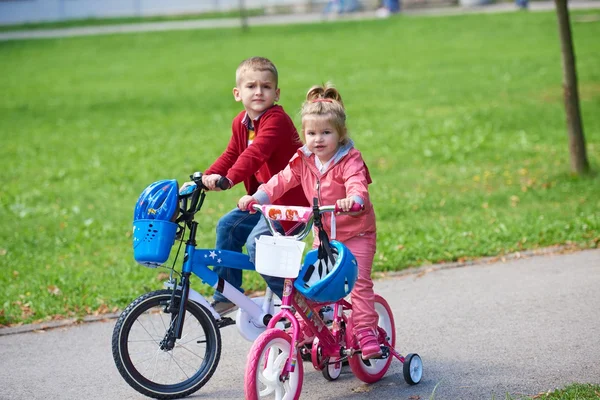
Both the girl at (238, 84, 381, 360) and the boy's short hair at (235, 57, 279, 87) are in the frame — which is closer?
the girl at (238, 84, 381, 360)

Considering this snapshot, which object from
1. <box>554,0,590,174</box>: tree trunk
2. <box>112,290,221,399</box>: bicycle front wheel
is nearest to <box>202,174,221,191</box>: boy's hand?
<box>112,290,221,399</box>: bicycle front wheel

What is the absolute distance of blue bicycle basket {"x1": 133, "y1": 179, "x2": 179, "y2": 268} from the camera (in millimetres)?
4656

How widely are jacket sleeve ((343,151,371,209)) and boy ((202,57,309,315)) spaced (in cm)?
55

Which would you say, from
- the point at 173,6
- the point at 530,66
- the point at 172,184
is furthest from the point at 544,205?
the point at 173,6

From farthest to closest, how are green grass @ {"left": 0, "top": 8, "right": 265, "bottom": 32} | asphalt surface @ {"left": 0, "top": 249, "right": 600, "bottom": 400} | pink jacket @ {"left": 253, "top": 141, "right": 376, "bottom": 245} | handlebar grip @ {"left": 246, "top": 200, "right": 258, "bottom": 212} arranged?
green grass @ {"left": 0, "top": 8, "right": 265, "bottom": 32} < asphalt surface @ {"left": 0, "top": 249, "right": 600, "bottom": 400} < pink jacket @ {"left": 253, "top": 141, "right": 376, "bottom": 245} < handlebar grip @ {"left": 246, "top": 200, "right": 258, "bottom": 212}

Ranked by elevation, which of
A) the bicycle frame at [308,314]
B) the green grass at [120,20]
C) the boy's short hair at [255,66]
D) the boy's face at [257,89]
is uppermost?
the green grass at [120,20]

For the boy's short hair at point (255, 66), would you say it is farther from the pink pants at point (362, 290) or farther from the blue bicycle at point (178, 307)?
the pink pants at point (362, 290)

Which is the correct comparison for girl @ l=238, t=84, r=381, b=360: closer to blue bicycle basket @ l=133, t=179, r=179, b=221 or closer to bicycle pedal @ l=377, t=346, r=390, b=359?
bicycle pedal @ l=377, t=346, r=390, b=359

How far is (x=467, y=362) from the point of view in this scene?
5.49 m

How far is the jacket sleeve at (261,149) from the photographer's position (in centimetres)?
509

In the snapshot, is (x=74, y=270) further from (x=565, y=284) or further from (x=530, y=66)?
(x=530, y=66)

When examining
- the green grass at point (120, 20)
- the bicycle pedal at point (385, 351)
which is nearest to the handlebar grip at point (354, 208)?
the bicycle pedal at point (385, 351)

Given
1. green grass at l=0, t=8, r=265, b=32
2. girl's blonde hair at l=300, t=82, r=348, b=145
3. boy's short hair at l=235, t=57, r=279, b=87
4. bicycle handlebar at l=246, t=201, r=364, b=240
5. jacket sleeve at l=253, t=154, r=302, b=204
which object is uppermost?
green grass at l=0, t=8, r=265, b=32

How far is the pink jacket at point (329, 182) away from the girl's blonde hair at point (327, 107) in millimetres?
132
